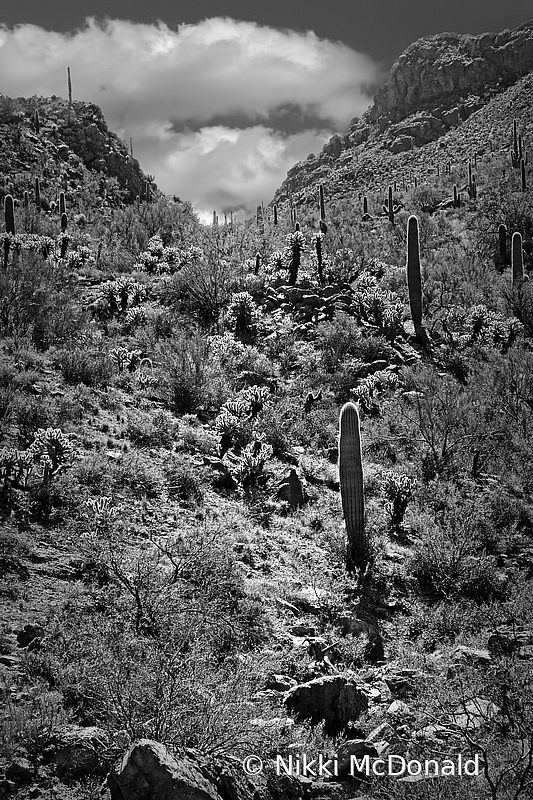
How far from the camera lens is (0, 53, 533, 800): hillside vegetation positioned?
6.10m

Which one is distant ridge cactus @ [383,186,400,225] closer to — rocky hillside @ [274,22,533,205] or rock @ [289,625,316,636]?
rocky hillside @ [274,22,533,205]

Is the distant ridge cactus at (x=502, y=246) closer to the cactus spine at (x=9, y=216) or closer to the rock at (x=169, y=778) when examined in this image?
the cactus spine at (x=9, y=216)

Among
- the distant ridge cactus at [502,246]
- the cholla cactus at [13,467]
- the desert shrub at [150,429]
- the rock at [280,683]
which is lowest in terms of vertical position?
the rock at [280,683]

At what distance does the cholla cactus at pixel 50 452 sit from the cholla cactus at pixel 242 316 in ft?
35.3

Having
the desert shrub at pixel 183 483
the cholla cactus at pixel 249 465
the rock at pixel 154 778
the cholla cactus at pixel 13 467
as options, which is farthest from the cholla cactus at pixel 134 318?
the rock at pixel 154 778

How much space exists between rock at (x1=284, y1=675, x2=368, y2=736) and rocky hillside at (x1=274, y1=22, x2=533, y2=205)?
50665 millimetres

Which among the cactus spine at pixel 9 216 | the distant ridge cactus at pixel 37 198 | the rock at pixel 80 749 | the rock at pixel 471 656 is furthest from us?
the distant ridge cactus at pixel 37 198

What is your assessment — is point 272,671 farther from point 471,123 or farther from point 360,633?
point 471,123

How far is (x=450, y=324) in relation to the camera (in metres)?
21.7

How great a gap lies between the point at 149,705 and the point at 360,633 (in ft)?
13.6

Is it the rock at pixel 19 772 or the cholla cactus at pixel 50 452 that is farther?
the cholla cactus at pixel 50 452

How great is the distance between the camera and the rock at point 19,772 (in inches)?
205

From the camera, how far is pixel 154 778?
180 inches

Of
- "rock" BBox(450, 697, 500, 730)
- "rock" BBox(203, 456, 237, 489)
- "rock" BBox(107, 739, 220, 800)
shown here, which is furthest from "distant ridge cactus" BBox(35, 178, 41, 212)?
"rock" BBox(107, 739, 220, 800)
